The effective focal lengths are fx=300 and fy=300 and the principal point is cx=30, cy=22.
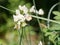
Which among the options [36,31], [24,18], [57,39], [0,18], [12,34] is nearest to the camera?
[24,18]

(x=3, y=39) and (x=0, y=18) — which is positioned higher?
(x=0, y=18)

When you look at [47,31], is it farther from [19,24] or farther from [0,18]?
[0,18]

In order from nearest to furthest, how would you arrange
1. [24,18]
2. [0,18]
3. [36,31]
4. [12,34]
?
1. [24,18]
2. [12,34]
3. [36,31]
4. [0,18]

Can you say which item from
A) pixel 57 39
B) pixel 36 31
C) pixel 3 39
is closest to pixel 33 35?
pixel 36 31

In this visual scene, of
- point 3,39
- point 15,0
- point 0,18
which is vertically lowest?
point 3,39


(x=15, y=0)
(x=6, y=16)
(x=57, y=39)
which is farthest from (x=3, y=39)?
(x=57, y=39)

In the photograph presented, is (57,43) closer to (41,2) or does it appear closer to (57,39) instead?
(57,39)

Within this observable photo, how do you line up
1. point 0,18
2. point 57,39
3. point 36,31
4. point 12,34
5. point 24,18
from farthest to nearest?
1. point 0,18
2. point 36,31
3. point 12,34
4. point 57,39
5. point 24,18

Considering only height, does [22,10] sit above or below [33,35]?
above

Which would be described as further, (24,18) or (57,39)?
(57,39)
